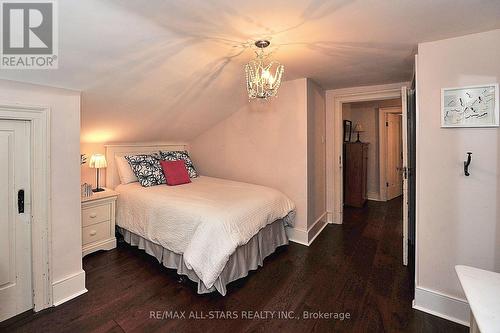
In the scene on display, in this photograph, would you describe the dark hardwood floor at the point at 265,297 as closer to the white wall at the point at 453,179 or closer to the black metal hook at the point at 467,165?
the white wall at the point at 453,179

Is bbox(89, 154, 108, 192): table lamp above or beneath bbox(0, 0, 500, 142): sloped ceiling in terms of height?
beneath

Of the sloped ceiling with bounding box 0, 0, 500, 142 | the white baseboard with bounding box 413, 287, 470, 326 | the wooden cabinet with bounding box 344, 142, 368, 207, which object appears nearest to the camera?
the sloped ceiling with bounding box 0, 0, 500, 142

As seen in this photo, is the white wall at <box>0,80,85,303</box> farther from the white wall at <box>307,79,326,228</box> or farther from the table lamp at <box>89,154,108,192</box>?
the white wall at <box>307,79,326,228</box>

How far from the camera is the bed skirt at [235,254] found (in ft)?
7.13

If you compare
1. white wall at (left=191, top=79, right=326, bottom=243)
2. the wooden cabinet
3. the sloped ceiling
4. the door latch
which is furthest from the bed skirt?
the wooden cabinet

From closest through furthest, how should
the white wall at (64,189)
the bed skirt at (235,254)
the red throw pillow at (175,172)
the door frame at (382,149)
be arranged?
the white wall at (64,189) → the bed skirt at (235,254) → the red throw pillow at (175,172) → the door frame at (382,149)

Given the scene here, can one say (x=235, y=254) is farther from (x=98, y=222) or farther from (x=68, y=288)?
(x=98, y=222)

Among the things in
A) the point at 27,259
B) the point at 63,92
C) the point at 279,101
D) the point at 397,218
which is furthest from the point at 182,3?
the point at 397,218

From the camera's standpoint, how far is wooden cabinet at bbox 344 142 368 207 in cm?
490

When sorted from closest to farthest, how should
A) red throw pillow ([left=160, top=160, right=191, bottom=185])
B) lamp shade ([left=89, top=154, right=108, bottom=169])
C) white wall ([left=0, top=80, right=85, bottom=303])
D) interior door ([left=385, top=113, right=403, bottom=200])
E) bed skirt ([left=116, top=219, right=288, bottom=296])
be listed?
white wall ([left=0, top=80, right=85, bottom=303]) → bed skirt ([left=116, top=219, right=288, bottom=296]) → lamp shade ([left=89, top=154, right=108, bottom=169]) → red throw pillow ([left=160, top=160, right=191, bottom=185]) → interior door ([left=385, top=113, right=403, bottom=200])

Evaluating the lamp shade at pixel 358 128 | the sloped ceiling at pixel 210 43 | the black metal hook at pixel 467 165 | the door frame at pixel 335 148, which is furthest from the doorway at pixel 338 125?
the black metal hook at pixel 467 165

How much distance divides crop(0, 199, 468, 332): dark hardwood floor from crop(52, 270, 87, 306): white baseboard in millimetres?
79

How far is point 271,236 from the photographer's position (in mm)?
2844

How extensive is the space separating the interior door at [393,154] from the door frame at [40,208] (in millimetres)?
5806
